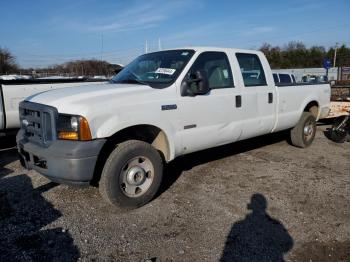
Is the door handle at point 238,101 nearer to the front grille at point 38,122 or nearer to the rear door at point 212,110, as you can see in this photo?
the rear door at point 212,110

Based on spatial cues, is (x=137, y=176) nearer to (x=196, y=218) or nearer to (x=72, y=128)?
(x=196, y=218)

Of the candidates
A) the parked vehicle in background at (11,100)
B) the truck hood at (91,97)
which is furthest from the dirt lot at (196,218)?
the truck hood at (91,97)

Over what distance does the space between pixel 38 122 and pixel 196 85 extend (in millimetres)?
1951

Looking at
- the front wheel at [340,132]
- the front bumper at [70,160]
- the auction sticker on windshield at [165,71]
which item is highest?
the auction sticker on windshield at [165,71]

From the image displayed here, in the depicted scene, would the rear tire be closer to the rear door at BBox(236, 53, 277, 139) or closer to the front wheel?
the front wheel

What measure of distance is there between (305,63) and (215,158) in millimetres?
57056

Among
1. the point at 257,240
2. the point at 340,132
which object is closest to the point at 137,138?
the point at 257,240

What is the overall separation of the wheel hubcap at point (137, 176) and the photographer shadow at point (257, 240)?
118cm

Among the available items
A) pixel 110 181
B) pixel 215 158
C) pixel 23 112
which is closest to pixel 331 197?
pixel 215 158

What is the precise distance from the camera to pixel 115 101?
3922 millimetres

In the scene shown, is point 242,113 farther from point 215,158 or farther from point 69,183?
point 69,183

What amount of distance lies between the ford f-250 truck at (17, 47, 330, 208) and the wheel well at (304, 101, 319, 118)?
179cm

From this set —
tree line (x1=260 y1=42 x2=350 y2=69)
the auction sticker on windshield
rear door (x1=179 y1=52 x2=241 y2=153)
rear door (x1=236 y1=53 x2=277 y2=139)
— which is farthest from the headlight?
tree line (x1=260 y1=42 x2=350 y2=69)

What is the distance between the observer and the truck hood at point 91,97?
147 inches
